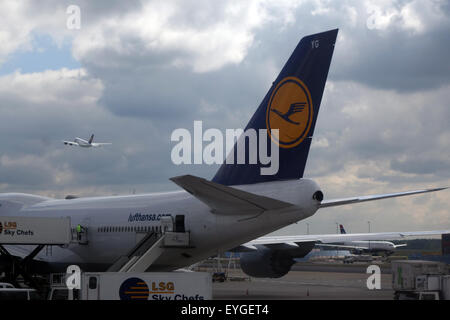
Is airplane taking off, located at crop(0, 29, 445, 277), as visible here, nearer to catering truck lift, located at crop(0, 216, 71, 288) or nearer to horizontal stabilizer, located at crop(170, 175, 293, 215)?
horizontal stabilizer, located at crop(170, 175, 293, 215)

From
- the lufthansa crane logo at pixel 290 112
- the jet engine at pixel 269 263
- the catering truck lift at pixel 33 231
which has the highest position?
the lufthansa crane logo at pixel 290 112

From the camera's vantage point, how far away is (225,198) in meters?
20.2

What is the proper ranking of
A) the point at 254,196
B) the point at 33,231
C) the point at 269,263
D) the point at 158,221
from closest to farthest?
the point at 254,196 → the point at 33,231 → the point at 158,221 → the point at 269,263

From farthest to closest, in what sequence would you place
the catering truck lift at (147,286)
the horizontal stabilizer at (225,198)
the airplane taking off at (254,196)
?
the airplane taking off at (254,196) < the horizontal stabilizer at (225,198) < the catering truck lift at (147,286)

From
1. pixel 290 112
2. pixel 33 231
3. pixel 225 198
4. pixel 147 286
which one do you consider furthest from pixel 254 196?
pixel 33 231

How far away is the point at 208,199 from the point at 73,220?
29.7 feet

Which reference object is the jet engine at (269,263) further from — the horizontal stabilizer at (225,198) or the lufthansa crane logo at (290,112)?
the lufthansa crane logo at (290,112)

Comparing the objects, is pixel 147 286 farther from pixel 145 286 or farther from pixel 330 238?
pixel 330 238

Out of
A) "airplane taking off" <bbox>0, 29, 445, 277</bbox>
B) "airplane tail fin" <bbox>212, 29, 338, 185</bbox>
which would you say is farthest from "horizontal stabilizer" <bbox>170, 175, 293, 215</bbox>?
"airplane tail fin" <bbox>212, 29, 338, 185</bbox>

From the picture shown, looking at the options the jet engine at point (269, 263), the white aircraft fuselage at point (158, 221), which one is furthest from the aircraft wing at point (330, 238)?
the white aircraft fuselage at point (158, 221)

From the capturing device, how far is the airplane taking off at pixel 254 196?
20.2 metres

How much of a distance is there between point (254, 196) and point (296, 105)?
334 cm

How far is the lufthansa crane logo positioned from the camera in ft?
66.7

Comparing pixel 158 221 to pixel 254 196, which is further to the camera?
pixel 158 221
